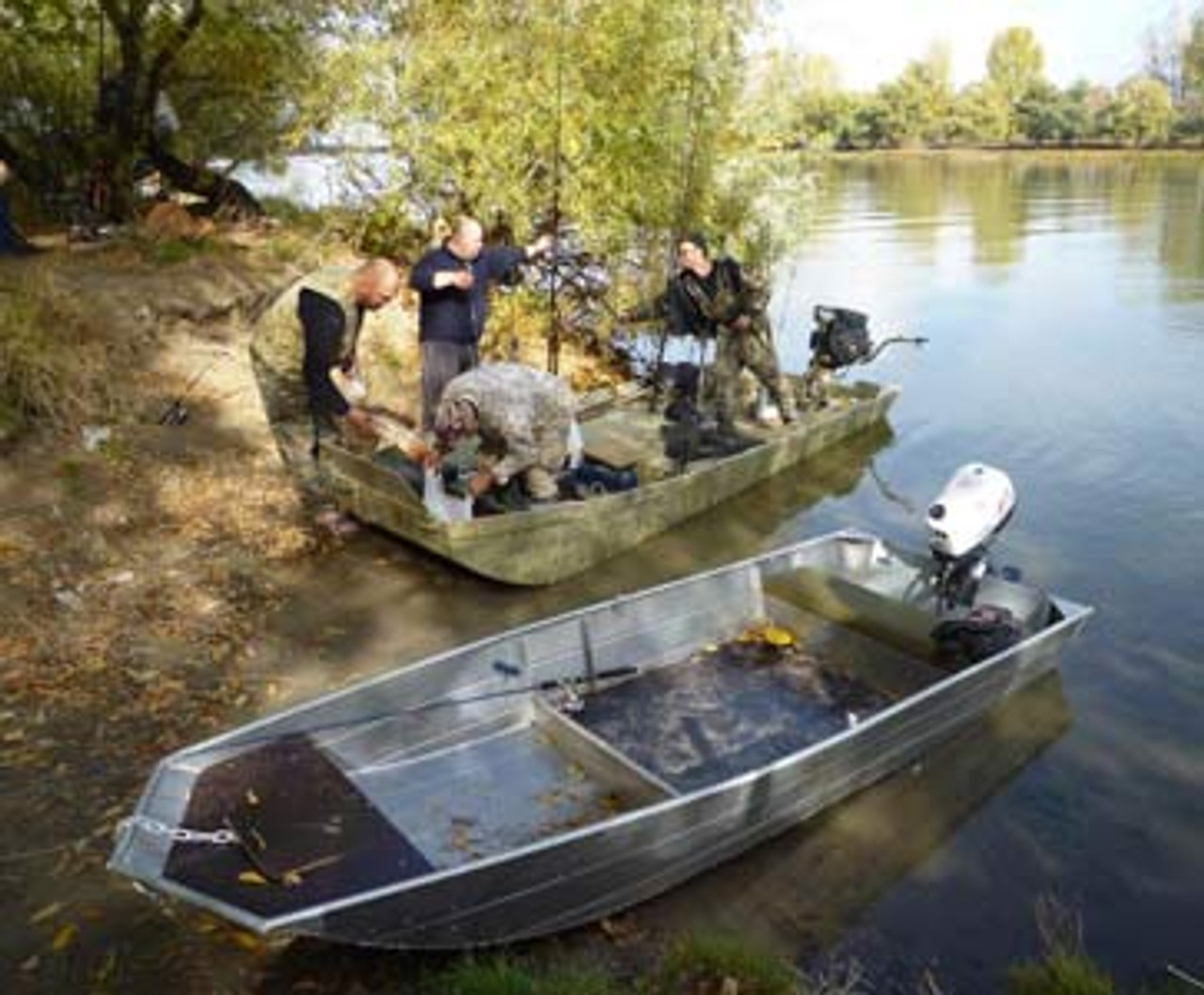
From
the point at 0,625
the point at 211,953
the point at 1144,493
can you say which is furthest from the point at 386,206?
the point at 211,953

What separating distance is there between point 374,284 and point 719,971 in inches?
184

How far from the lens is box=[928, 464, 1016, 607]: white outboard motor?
21.0 ft

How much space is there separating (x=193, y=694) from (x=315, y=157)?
8.01 m

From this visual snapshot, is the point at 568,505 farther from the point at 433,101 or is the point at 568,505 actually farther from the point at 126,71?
the point at 126,71

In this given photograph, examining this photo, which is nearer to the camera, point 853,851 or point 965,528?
point 853,851

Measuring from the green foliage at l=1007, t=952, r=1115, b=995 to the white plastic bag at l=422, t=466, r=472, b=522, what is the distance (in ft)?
13.6

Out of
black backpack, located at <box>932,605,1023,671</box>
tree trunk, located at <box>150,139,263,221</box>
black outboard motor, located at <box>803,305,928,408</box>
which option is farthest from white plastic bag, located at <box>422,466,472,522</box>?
tree trunk, located at <box>150,139,263,221</box>

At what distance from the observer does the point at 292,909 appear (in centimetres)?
369

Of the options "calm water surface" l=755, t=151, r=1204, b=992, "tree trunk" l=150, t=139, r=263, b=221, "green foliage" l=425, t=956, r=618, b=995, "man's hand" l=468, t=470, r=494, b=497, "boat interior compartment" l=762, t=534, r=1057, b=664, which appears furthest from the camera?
"tree trunk" l=150, t=139, r=263, b=221

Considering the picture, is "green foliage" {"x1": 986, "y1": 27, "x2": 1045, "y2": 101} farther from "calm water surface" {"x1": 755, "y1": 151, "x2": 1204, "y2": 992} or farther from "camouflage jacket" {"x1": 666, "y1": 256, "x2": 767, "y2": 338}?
"camouflage jacket" {"x1": 666, "y1": 256, "x2": 767, "y2": 338}

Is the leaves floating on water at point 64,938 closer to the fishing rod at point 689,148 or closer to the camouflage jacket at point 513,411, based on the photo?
the camouflage jacket at point 513,411

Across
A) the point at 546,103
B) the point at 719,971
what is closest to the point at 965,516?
the point at 719,971

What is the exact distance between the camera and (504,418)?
6.94m

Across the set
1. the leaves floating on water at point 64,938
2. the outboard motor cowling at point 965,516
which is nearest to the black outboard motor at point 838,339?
the outboard motor cowling at point 965,516
